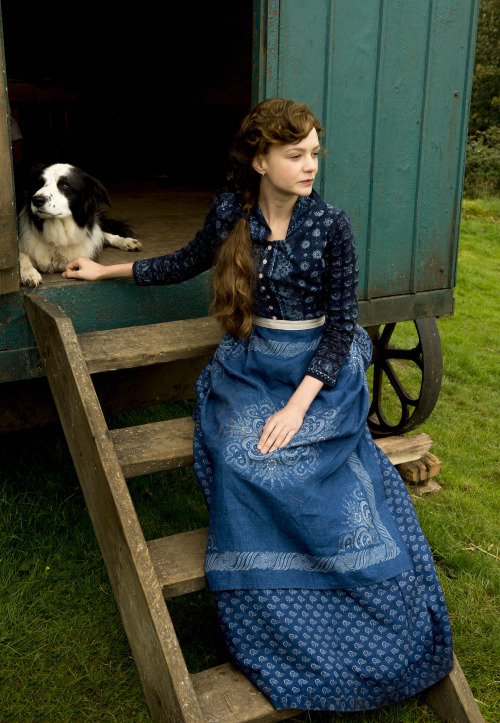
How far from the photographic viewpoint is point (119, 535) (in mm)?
1902

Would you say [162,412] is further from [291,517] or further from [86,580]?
[291,517]

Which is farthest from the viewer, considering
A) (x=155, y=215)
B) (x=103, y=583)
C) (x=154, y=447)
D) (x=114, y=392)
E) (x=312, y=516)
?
(x=155, y=215)

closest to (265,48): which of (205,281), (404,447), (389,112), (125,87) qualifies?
(389,112)

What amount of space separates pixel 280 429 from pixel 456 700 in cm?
93

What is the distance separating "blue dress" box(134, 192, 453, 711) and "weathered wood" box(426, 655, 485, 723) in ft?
0.19

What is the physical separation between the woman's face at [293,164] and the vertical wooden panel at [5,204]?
79 cm

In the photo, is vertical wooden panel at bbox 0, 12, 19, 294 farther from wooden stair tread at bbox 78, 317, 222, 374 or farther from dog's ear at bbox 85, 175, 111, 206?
dog's ear at bbox 85, 175, 111, 206

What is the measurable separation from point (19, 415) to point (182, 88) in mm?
3782

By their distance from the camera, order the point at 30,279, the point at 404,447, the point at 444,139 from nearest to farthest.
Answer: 1. the point at 30,279
2. the point at 444,139
3. the point at 404,447

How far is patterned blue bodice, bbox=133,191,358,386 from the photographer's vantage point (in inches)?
87.5

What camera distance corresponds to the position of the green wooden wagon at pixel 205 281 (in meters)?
1.92

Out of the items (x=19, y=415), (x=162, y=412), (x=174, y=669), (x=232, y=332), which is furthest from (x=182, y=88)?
(x=174, y=669)

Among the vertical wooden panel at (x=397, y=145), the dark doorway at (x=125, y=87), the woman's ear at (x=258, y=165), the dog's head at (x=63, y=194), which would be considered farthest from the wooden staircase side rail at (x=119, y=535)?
the dark doorway at (x=125, y=87)

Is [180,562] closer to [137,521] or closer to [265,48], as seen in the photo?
[137,521]
